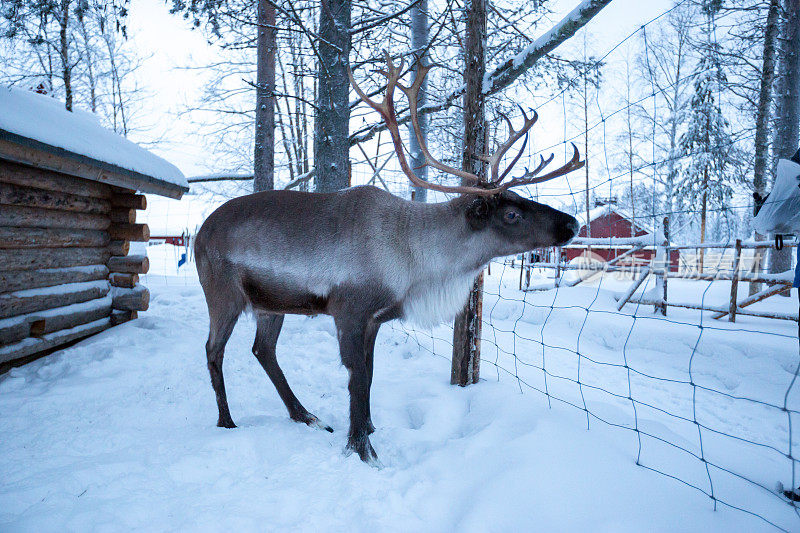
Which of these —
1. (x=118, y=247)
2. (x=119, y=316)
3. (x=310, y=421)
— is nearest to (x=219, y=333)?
(x=310, y=421)

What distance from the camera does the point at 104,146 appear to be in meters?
3.65

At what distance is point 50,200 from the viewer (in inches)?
143

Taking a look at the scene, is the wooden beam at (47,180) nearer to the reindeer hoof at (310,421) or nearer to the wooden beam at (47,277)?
the wooden beam at (47,277)

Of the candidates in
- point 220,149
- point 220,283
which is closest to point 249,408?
point 220,283

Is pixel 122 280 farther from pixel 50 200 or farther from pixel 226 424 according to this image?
pixel 226 424

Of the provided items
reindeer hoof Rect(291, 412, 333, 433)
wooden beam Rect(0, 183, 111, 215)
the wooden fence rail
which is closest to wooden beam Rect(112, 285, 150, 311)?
wooden beam Rect(0, 183, 111, 215)

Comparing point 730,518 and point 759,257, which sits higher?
point 759,257

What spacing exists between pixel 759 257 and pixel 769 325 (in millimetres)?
1540

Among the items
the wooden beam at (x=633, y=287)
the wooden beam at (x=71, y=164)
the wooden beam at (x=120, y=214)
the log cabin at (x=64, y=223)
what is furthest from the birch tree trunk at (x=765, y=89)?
the wooden beam at (x=120, y=214)

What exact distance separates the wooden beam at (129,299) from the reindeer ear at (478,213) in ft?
13.4

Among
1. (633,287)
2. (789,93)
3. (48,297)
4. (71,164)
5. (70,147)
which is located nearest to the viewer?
(70,147)

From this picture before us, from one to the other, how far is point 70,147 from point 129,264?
175 centimetres

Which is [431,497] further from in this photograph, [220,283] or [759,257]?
[759,257]

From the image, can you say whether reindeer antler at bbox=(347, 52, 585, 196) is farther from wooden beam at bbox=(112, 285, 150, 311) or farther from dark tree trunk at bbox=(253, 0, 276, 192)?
dark tree trunk at bbox=(253, 0, 276, 192)
